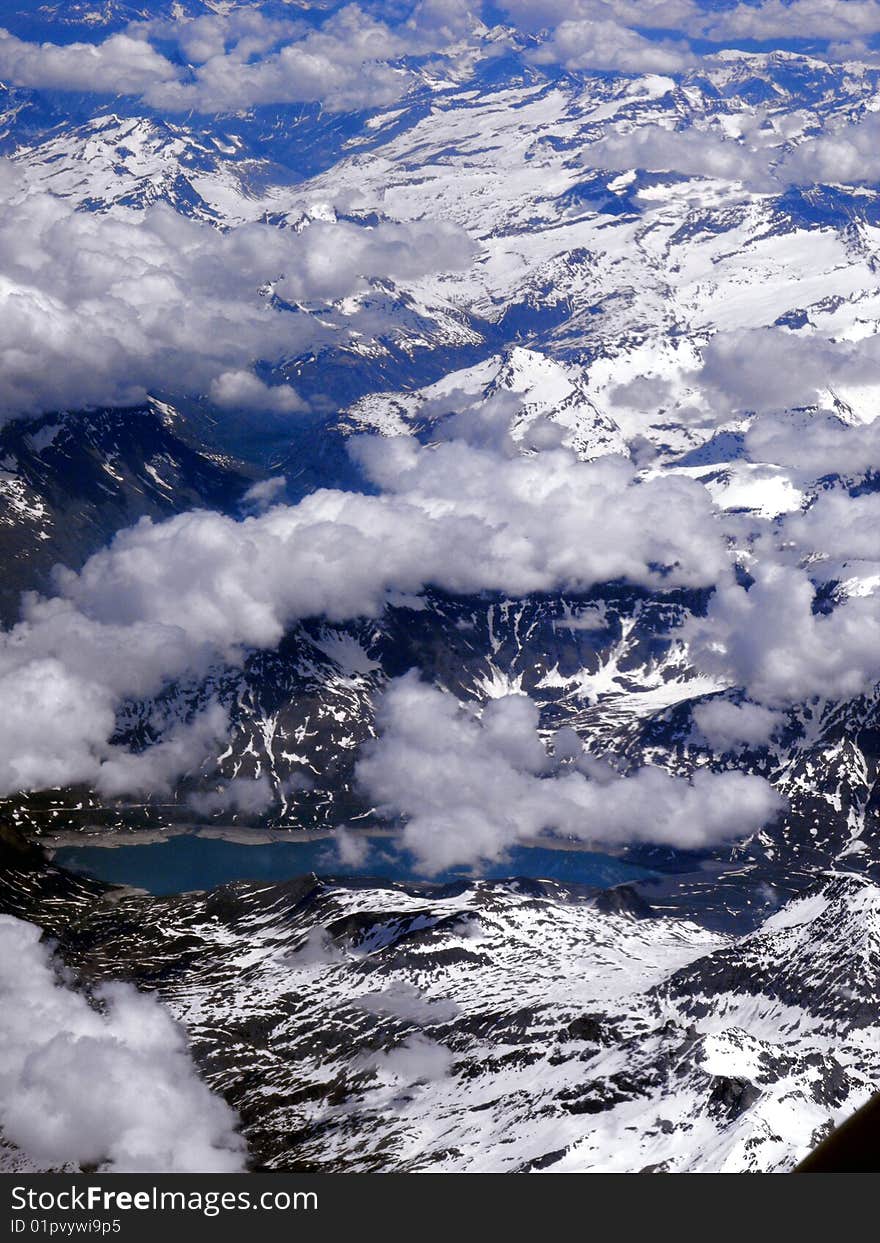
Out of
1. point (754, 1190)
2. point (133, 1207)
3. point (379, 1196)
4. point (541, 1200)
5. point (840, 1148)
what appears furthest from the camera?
point (133, 1207)

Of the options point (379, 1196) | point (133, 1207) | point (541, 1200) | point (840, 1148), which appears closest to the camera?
point (840, 1148)

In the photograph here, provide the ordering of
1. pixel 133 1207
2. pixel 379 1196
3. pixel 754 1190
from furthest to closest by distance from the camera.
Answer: pixel 133 1207 < pixel 379 1196 < pixel 754 1190

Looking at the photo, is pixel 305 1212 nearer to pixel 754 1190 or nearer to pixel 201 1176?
pixel 201 1176

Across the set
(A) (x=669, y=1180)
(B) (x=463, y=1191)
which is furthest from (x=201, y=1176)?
(A) (x=669, y=1180)

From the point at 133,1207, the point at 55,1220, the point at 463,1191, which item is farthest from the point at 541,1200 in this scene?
the point at 55,1220

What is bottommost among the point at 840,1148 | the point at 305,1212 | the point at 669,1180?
the point at 305,1212

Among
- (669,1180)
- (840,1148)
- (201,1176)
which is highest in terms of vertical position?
(840,1148)

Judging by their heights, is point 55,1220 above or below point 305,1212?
below

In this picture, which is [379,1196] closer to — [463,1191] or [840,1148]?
[463,1191]

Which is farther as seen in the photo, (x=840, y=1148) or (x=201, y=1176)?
(x=201, y=1176)
